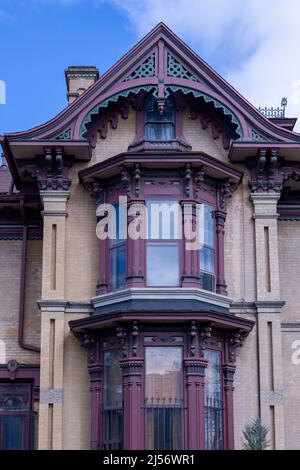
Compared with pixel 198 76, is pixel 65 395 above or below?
below

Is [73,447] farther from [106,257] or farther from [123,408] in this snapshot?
[106,257]

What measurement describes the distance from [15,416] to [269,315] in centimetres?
691

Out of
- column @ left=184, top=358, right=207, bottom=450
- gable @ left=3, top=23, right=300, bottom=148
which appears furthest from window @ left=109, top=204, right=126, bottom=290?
column @ left=184, top=358, right=207, bottom=450

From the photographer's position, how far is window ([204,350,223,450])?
21.9 m

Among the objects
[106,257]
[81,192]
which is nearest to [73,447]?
[106,257]

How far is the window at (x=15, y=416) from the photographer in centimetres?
2464

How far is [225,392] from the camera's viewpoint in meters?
22.4

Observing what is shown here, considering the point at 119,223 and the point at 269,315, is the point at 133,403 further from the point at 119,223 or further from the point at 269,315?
the point at 119,223

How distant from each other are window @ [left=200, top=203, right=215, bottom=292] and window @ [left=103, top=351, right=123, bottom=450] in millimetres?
2663

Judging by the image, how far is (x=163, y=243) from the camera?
22906 mm

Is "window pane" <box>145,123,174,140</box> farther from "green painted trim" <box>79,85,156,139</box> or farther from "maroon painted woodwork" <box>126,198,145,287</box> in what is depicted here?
"maroon painted woodwork" <box>126,198,145,287</box>

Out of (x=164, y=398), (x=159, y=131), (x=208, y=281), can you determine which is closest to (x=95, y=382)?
(x=164, y=398)

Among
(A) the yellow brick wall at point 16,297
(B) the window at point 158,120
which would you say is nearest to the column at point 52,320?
(A) the yellow brick wall at point 16,297

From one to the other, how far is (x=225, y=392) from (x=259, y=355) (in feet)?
3.81
